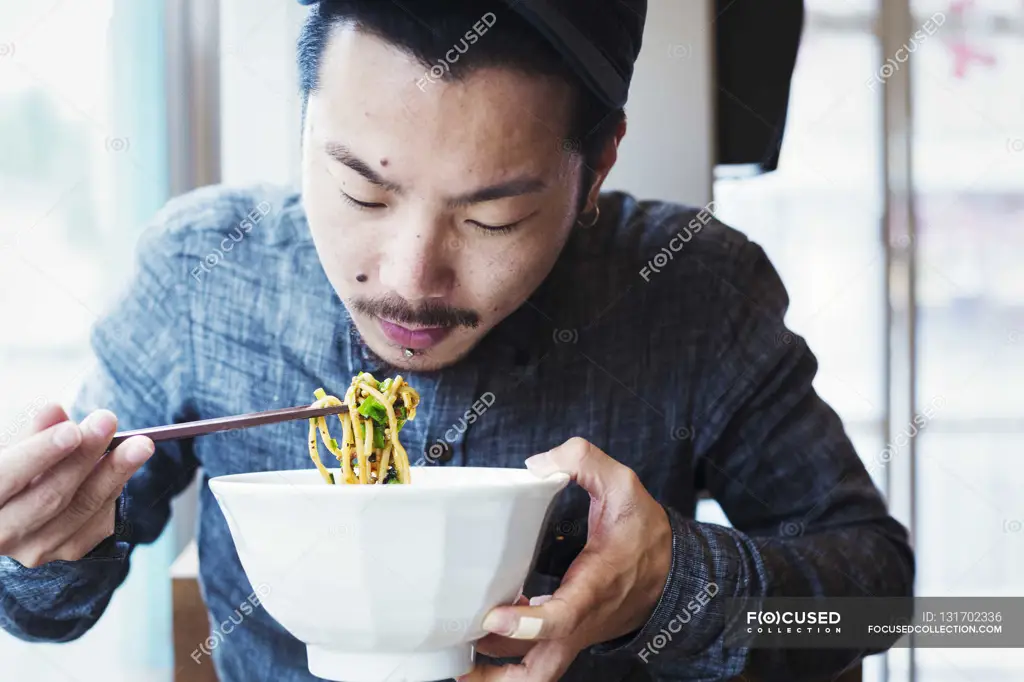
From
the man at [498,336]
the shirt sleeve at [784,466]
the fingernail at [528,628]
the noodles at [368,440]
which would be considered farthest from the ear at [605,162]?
the fingernail at [528,628]

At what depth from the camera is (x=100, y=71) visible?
32.8 inches

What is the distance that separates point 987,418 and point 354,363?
1.74 ft

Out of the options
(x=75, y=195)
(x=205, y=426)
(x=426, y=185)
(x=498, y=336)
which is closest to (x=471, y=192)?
(x=426, y=185)

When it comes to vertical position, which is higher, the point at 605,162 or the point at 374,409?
the point at 605,162

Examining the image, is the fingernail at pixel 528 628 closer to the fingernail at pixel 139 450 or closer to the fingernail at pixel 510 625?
the fingernail at pixel 510 625

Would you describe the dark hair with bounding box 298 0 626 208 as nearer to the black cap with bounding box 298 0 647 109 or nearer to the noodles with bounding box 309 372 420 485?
the black cap with bounding box 298 0 647 109

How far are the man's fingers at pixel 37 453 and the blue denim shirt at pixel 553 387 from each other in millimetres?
229

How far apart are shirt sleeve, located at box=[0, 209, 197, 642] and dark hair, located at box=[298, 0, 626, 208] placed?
21 cm

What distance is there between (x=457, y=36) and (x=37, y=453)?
15.2 inches

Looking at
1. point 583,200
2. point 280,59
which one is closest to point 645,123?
point 583,200

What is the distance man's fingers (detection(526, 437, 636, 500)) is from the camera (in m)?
0.58

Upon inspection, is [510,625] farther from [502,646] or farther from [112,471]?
[112,471]

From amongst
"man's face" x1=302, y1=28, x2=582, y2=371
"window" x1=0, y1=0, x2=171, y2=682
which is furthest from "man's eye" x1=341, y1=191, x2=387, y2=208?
"window" x1=0, y1=0, x2=171, y2=682

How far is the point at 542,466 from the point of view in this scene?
1.89 feet
